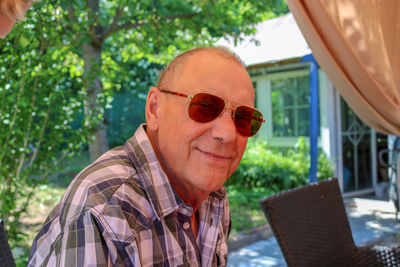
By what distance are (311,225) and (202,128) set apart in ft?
3.67

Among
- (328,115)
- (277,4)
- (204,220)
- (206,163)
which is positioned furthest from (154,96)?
(328,115)

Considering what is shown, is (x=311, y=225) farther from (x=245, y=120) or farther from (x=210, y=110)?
(x=210, y=110)

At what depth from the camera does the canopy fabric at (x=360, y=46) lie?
2.39 metres

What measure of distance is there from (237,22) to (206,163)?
430cm

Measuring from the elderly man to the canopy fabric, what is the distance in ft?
4.16

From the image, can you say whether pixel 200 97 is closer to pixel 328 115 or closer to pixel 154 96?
pixel 154 96

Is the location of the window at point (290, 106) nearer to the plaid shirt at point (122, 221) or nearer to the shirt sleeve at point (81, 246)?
the plaid shirt at point (122, 221)

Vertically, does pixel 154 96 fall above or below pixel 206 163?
above

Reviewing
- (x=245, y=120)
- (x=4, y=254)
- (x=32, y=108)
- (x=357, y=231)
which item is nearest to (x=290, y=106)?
(x=357, y=231)

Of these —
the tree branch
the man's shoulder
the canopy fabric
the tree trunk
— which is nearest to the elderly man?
the man's shoulder

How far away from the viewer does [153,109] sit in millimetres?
1396

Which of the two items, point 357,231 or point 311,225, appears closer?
point 311,225

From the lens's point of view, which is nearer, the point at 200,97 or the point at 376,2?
the point at 200,97

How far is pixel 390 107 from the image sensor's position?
2562 mm
